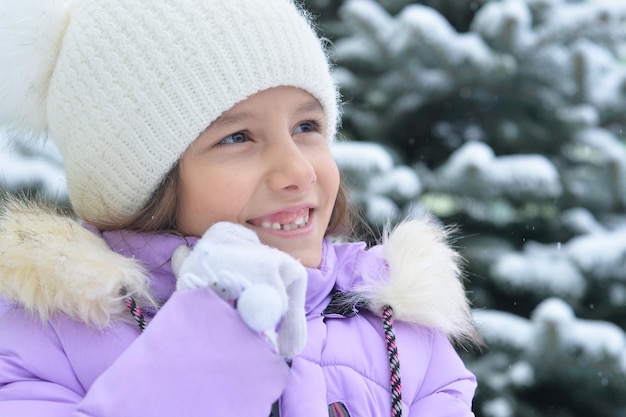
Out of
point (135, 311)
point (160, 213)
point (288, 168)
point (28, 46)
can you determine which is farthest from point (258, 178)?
point (28, 46)

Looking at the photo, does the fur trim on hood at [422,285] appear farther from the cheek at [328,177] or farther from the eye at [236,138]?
the eye at [236,138]

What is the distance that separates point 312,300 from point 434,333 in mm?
266

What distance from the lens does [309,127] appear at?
62.6 inches

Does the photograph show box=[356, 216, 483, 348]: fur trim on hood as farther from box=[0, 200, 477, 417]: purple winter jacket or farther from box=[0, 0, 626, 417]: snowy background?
box=[0, 0, 626, 417]: snowy background

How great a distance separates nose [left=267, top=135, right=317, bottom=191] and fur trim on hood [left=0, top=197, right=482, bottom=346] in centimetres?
26

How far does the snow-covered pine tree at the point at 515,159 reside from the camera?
9.28 ft

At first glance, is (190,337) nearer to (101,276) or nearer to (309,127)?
(101,276)

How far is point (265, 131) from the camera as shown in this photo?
1447mm

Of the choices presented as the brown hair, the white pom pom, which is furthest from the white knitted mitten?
the white pom pom

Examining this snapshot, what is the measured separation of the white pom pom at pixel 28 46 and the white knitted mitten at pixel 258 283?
0.55 meters

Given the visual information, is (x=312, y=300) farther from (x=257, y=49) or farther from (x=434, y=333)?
(x=257, y=49)

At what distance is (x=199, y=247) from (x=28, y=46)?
23.1 inches

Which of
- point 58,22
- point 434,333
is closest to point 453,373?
point 434,333

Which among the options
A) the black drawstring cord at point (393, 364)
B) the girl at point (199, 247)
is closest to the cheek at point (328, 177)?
the girl at point (199, 247)
